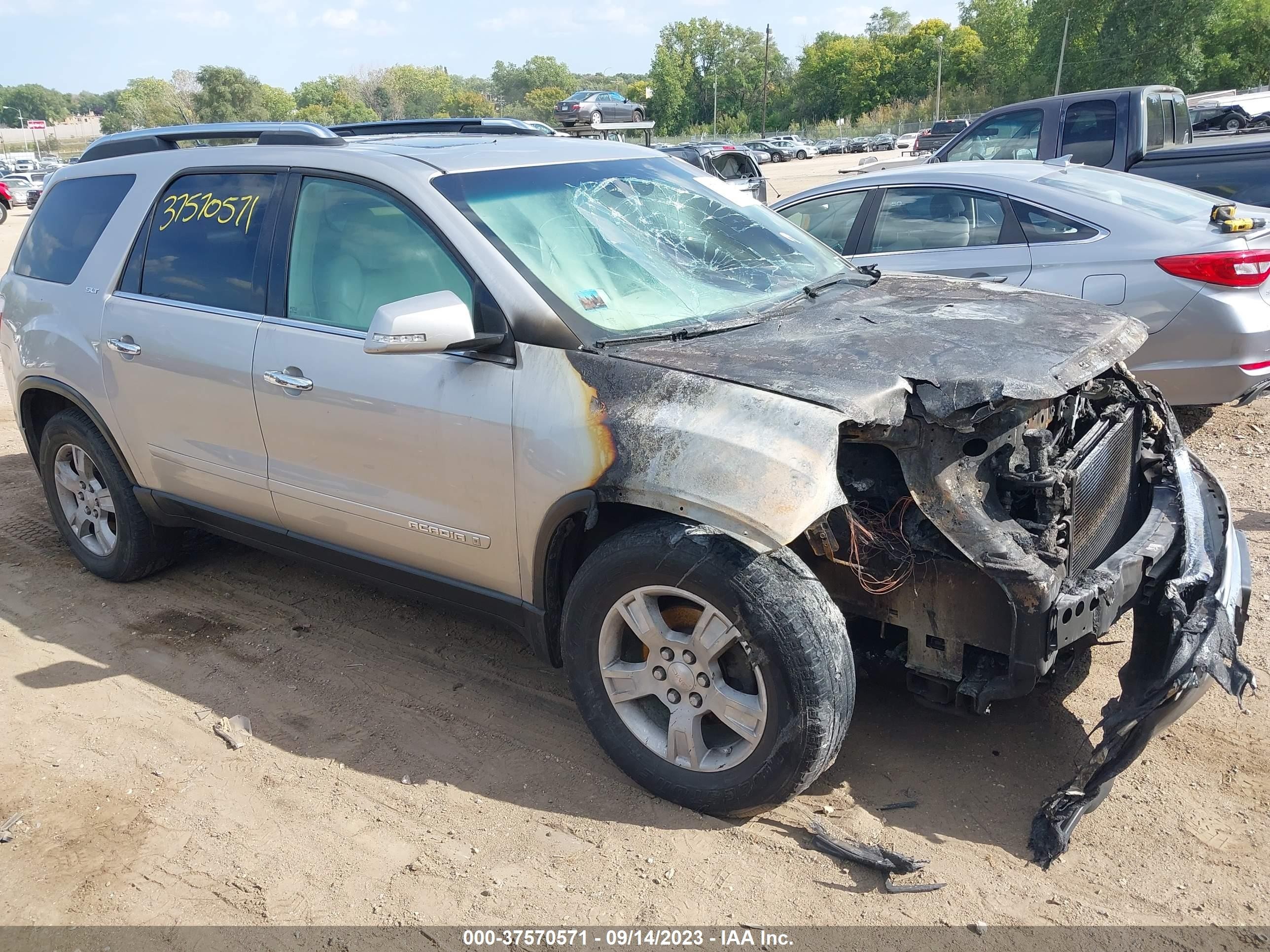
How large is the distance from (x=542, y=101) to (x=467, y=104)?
852 cm

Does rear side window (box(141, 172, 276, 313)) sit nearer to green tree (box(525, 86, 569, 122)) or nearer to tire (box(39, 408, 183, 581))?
tire (box(39, 408, 183, 581))

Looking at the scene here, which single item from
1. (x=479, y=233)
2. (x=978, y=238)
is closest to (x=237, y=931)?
(x=479, y=233)

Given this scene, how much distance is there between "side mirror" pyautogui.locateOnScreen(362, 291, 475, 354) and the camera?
9.73 feet

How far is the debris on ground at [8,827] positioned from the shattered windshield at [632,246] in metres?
2.39

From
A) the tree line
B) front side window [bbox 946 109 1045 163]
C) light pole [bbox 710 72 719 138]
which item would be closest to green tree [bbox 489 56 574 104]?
the tree line

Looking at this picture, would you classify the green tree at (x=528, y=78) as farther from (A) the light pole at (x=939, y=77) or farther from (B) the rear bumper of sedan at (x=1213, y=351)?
(B) the rear bumper of sedan at (x=1213, y=351)

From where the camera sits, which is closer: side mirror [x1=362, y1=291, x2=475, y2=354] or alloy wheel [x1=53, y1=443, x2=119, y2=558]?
side mirror [x1=362, y1=291, x2=475, y2=354]

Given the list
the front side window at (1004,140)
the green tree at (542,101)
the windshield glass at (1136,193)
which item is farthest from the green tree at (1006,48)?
the windshield glass at (1136,193)

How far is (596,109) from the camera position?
26703 millimetres

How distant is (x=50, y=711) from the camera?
3.83m

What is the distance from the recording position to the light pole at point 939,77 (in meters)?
75.2

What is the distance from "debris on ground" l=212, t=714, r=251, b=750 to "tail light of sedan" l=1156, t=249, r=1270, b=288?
203 inches

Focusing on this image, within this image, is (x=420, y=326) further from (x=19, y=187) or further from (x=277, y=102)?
(x=277, y=102)

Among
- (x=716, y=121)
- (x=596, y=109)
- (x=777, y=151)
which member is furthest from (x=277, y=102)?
(x=596, y=109)
